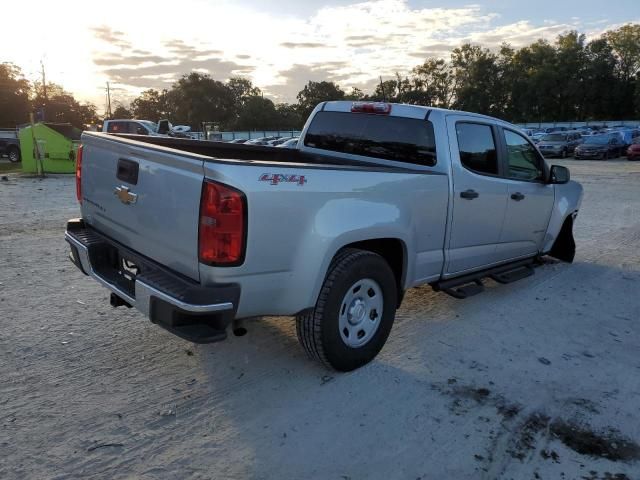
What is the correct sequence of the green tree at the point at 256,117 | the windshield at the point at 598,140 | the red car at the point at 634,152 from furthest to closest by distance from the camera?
the green tree at the point at 256,117 < the windshield at the point at 598,140 < the red car at the point at 634,152

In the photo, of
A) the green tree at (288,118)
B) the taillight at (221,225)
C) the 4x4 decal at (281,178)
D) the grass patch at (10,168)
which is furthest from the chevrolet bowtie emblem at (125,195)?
the green tree at (288,118)

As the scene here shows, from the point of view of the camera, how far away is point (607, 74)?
255ft

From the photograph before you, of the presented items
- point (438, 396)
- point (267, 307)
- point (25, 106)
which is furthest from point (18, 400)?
point (25, 106)

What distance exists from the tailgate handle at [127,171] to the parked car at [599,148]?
32.8m

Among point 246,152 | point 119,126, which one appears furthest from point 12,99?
point 246,152

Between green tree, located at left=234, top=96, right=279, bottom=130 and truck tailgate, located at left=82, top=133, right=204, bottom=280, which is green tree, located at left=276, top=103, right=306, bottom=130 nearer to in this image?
green tree, located at left=234, top=96, right=279, bottom=130

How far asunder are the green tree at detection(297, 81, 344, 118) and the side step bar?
273 ft

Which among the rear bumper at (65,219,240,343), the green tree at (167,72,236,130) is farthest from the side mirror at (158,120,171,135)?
the green tree at (167,72,236,130)

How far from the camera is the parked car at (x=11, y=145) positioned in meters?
23.9

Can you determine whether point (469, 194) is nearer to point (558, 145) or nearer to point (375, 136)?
point (375, 136)

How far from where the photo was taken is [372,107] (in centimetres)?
453

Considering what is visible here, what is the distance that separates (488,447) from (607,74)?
90.8 m

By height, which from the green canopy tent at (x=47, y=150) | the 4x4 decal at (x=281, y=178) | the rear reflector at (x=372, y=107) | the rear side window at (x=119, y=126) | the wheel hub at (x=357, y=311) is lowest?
the green canopy tent at (x=47, y=150)

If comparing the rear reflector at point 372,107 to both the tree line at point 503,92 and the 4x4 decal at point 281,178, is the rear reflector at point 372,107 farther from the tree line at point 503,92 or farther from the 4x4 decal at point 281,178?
the tree line at point 503,92
